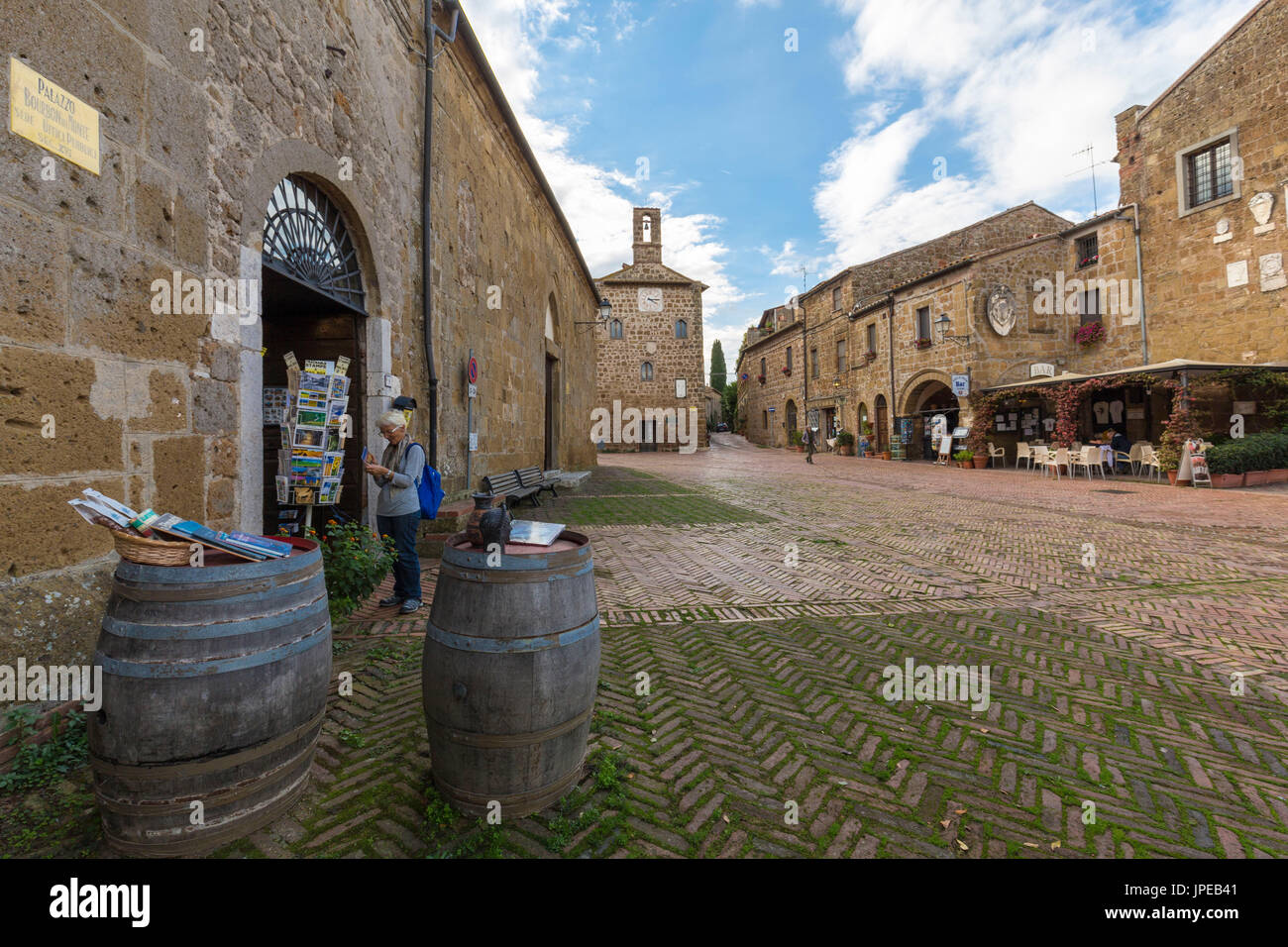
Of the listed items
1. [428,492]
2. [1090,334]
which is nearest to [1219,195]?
[1090,334]

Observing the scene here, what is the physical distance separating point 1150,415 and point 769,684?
2179 cm

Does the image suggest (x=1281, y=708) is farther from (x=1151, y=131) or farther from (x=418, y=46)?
(x=1151, y=131)

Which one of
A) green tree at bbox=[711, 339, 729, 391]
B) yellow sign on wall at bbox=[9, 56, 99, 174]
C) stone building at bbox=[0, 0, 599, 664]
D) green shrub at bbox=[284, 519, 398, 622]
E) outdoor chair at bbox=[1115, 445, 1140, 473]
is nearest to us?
yellow sign on wall at bbox=[9, 56, 99, 174]

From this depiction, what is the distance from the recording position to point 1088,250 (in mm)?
20234

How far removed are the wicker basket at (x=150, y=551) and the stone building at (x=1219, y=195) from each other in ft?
72.3

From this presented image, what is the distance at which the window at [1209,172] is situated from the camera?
15461 mm

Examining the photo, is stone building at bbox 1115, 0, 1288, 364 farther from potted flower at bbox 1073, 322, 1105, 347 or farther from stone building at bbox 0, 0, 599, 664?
stone building at bbox 0, 0, 599, 664

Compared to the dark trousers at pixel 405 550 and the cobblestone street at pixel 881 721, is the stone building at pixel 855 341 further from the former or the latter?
the dark trousers at pixel 405 550

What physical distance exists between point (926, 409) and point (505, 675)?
2648cm

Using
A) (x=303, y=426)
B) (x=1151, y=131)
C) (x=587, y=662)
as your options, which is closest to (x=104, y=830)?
(x=587, y=662)

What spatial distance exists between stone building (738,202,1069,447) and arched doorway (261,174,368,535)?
2376 centimetres

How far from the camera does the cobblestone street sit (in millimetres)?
2082

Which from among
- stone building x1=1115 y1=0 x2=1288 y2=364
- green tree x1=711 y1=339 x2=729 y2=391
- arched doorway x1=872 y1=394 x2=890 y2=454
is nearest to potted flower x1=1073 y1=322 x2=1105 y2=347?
stone building x1=1115 y1=0 x2=1288 y2=364
